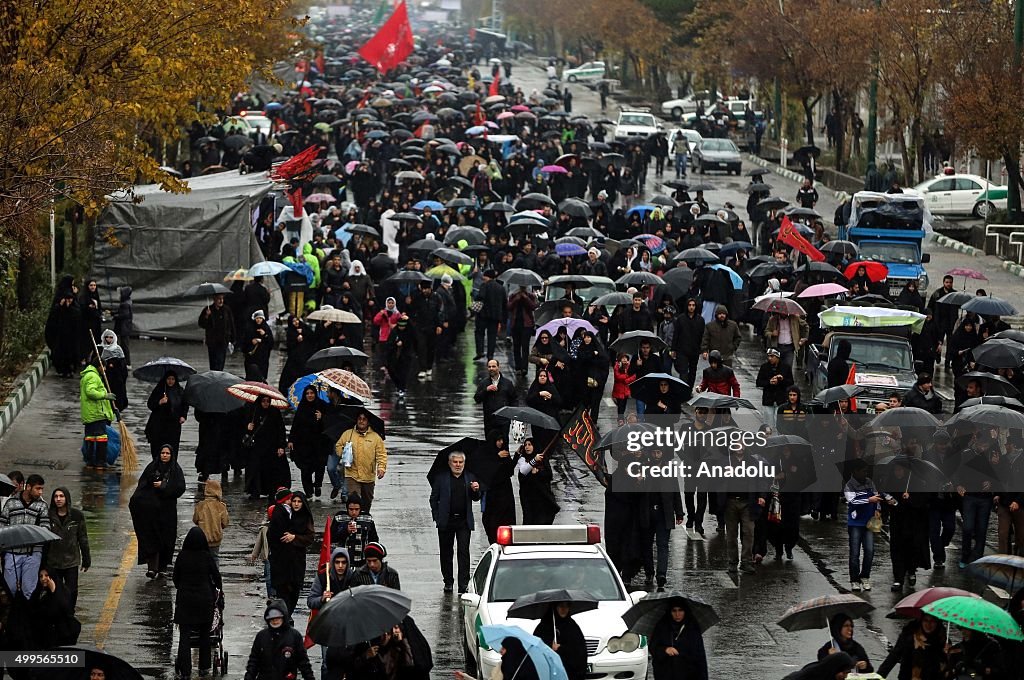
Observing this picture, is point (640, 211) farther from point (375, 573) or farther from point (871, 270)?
point (375, 573)

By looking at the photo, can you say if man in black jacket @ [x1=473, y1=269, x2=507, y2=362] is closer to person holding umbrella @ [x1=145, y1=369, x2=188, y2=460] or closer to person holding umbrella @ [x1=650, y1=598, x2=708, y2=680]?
person holding umbrella @ [x1=145, y1=369, x2=188, y2=460]

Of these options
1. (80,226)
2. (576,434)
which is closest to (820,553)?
(576,434)

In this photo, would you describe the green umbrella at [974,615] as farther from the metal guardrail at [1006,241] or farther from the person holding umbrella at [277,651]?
the metal guardrail at [1006,241]

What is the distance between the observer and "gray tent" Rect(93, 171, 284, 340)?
31.7 m

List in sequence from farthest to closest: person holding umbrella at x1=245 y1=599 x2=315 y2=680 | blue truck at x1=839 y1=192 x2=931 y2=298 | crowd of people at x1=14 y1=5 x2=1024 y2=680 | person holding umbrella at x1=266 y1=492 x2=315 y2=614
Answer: blue truck at x1=839 y1=192 x2=931 y2=298
person holding umbrella at x1=266 y1=492 x2=315 y2=614
crowd of people at x1=14 y1=5 x2=1024 y2=680
person holding umbrella at x1=245 y1=599 x2=315 y2=680

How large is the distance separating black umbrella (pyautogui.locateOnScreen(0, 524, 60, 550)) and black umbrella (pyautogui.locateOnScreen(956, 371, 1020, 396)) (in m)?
11.2

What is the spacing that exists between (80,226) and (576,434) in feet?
73.1

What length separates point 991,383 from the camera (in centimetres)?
2223

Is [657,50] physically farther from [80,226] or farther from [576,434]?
[576,434]

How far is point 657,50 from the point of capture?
89.8m

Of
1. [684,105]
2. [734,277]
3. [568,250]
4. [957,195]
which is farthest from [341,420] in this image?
[684,105]

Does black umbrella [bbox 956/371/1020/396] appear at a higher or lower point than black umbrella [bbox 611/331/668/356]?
lower

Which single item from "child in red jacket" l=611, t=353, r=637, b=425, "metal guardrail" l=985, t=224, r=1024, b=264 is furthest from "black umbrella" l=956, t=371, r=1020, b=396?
"metal guardrail" l=985, t=224, r=1024, b=264

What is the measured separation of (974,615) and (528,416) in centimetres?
699
